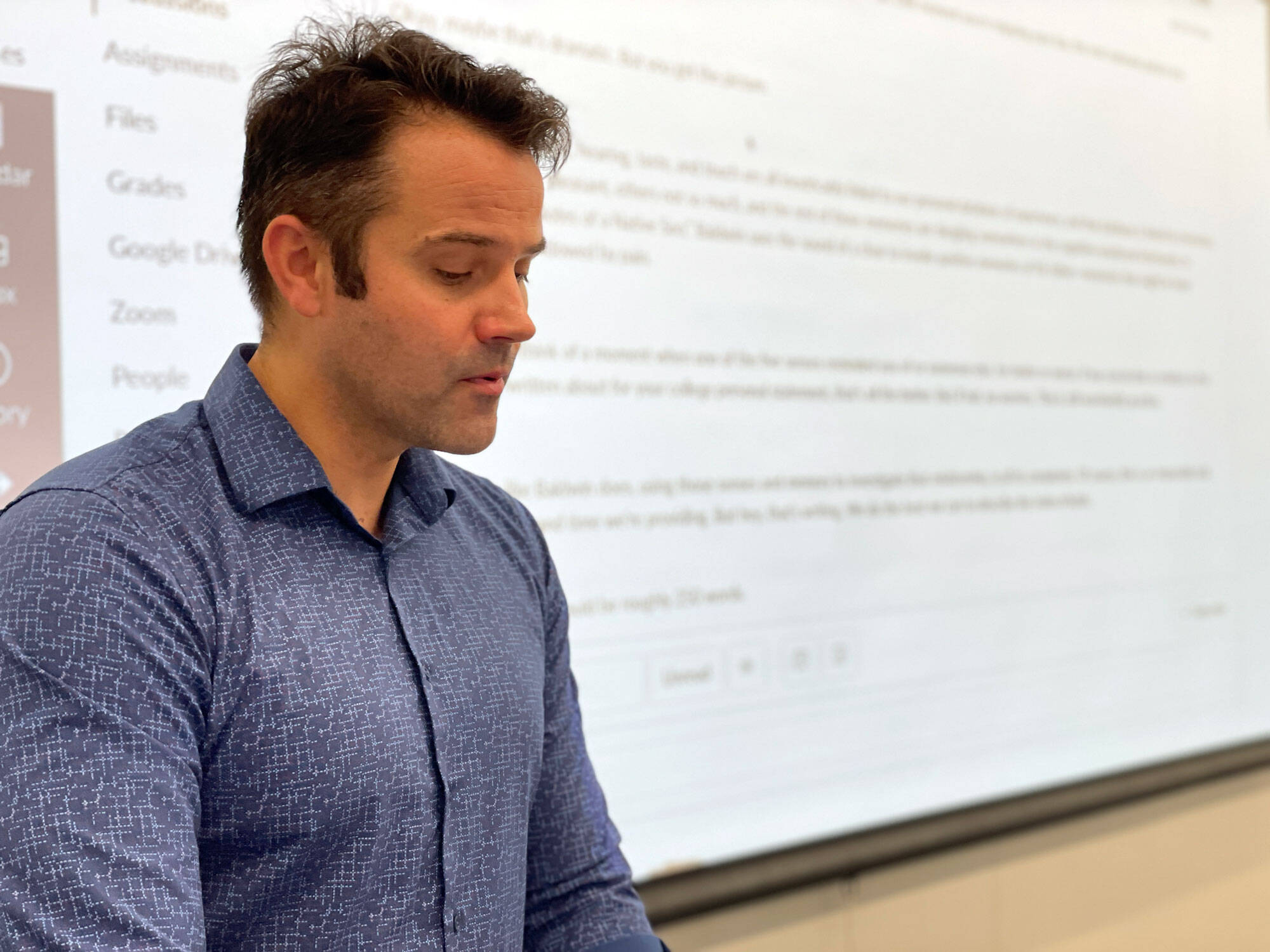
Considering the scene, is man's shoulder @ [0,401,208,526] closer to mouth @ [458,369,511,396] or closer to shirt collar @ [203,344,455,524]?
shirt collar @ [203,344,455,524]

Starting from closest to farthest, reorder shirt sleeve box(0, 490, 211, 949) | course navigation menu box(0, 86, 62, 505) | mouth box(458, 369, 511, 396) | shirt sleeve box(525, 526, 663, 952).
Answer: shirt sleeve box(0, 490, 211, 949), mouth box(458, 369, 511, 396), shirt sleeve box(525, 526, 663, 952), course navigation menu box(0, 86, 62, 505)

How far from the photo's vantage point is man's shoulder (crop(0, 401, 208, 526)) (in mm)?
749

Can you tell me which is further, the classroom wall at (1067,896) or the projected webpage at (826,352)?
the classroom wall at (1067,896)

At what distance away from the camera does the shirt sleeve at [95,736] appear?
2.11 feet

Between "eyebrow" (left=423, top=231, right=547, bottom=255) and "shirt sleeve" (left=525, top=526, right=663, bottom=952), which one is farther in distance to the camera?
"shirt sleeve" (left=525, top=526, right=663, bottom=952)

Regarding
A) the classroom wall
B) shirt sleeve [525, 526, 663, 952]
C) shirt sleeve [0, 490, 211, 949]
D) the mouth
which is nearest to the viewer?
shirt sleeve [0, 490, 211, 949]

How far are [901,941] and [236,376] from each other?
152cm

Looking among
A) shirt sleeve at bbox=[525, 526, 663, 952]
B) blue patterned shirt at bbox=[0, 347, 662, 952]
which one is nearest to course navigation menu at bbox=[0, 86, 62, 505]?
blue patterned shirt at bbox=[0, 347, 662, 952]

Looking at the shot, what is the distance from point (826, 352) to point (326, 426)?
1055 mm

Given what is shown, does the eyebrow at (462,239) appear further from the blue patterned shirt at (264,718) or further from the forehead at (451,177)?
the blue patterned shirt at (264,718)

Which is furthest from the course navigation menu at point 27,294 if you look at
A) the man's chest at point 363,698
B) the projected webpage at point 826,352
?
the man's chest at point 363,698

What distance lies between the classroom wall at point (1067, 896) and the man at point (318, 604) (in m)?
0.85

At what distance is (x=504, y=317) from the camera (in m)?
0.85

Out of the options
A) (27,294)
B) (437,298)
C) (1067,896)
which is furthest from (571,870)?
(1067,896)
